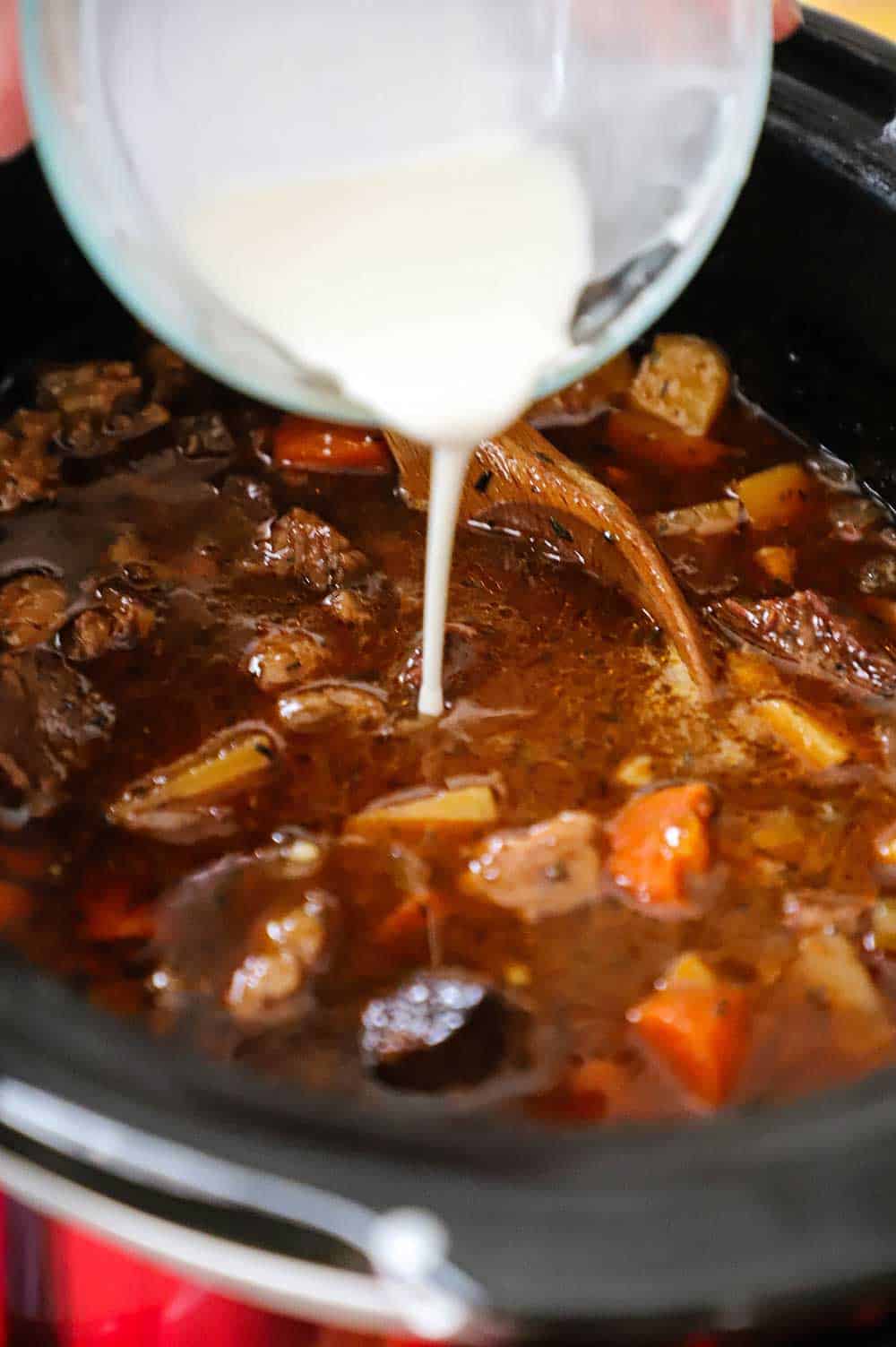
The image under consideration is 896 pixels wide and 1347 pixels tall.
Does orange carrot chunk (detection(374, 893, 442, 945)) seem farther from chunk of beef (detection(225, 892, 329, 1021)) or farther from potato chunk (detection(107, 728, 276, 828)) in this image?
potato chunk (detection(107, 728, 276, 828))

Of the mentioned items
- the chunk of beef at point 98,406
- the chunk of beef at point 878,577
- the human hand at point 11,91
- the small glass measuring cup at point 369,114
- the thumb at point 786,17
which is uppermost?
the thumb at point 786,17

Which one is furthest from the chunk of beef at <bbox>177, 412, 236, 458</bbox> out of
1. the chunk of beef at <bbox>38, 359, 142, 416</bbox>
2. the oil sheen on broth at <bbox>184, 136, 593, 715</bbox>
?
the oil sheen on broth at <bbox>184, 136, 593, 715</bbox>

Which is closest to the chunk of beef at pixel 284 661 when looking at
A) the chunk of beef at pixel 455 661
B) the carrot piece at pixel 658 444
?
the chunk of beef at pixel 455 661

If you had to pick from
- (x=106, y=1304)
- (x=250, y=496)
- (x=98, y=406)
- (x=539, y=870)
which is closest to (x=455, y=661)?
(x=539, y=870)

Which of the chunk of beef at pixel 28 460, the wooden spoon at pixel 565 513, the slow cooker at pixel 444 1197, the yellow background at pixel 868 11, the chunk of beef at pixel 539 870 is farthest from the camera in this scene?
the yellow background at pixel 868 11

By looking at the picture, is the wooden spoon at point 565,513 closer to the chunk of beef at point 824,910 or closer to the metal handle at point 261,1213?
the chunk of beef at point 824,910

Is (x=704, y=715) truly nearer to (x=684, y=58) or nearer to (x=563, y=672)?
(x=563, y=672)

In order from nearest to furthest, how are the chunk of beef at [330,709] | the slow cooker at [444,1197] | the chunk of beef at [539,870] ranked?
the slow cooker at [444,1197], the chunk of beef at [539,870], the chunk of beef at [330,709]
